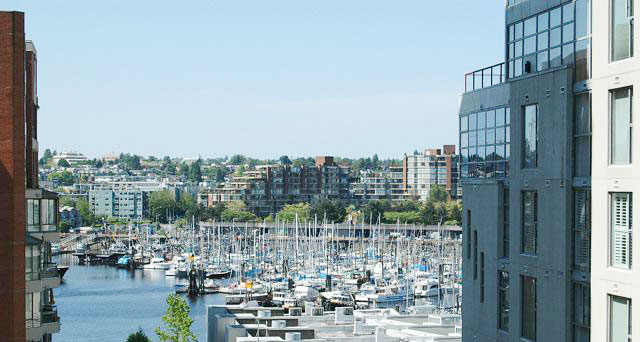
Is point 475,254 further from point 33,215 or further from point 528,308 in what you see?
point 33,215

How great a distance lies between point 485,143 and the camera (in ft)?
84.3

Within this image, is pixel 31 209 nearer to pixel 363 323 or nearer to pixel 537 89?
pixel 537 89

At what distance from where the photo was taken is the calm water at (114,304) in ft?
330

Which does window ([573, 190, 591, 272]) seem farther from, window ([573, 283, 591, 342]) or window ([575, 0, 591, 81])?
window ([575, 0, 591, 81])

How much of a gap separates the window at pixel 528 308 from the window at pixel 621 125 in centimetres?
550

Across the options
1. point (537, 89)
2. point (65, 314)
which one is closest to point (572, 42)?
point (537, 89)

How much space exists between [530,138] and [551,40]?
1.93 m

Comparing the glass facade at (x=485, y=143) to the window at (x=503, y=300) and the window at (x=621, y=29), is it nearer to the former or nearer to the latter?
the window at (x=503, y=300)

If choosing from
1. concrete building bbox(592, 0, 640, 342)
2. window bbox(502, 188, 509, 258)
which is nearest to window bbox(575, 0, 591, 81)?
concrete building bbox(592, 0, 640, 342)

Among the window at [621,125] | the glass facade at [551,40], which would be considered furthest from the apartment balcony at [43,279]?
the window at [621,125]

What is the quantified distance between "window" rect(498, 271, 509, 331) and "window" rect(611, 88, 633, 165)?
23.9 feet

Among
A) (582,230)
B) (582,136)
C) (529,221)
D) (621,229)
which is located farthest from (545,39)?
(621,229)

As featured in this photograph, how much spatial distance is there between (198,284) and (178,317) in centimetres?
8981

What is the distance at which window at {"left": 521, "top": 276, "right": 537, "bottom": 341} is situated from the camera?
71.5ft
